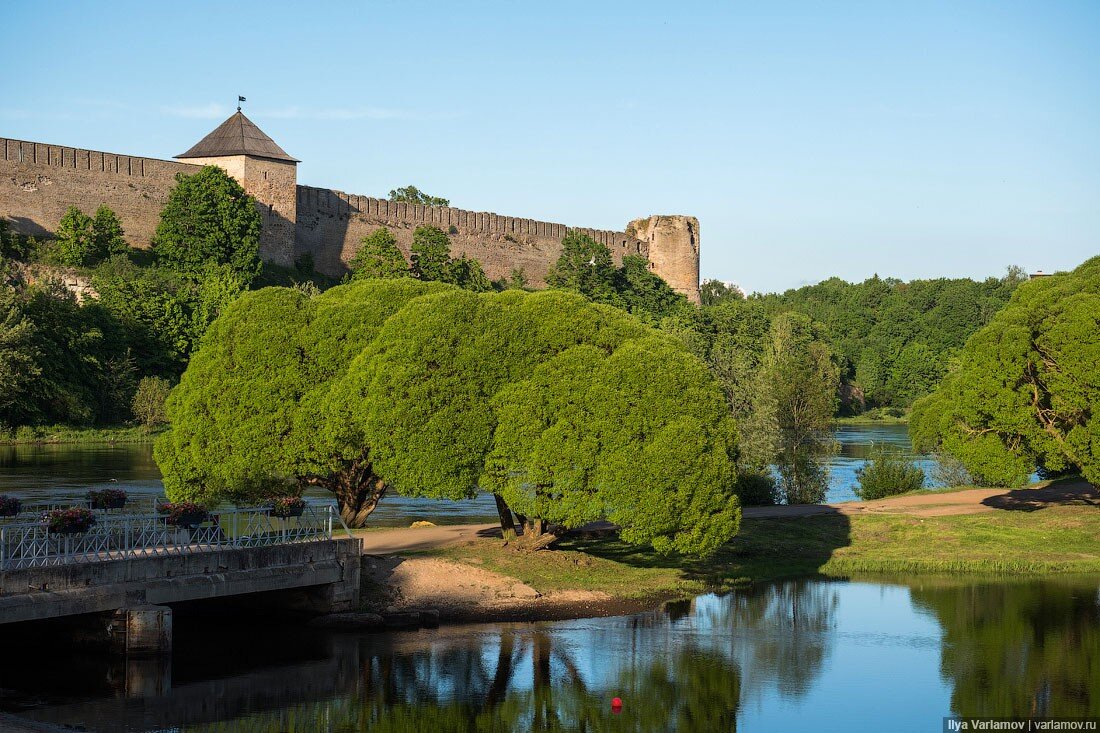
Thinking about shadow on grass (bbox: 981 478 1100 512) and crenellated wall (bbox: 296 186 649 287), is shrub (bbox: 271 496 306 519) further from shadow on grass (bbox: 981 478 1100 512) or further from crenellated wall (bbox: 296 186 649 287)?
crenellated wall (bbox: 296 186 649 287)

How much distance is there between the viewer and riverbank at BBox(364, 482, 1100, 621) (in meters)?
24.8

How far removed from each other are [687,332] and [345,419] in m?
34.6

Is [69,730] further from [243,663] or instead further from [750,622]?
[750,622]

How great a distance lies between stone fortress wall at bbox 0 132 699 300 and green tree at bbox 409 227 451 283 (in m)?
3.12

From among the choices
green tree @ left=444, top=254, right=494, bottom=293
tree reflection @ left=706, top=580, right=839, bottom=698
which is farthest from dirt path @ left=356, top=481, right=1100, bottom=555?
green tree @ left=444, top=254, right=494, bottom=293

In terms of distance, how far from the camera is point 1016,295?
3625 cm

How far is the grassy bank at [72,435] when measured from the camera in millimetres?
51931

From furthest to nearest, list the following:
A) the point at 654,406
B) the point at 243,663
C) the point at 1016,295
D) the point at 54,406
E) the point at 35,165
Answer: the point at 35,165 → the point at 54,406 → the point at 1016,295 → the point at 654,406 → the point at 243,663

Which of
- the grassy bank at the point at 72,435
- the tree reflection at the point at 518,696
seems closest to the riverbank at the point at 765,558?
the tree reflection at the point at 518,696

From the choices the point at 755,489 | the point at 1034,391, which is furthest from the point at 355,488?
the point at 1034,391

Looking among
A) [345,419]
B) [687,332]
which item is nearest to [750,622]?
[345,419]

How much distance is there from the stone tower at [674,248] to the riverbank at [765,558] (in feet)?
161

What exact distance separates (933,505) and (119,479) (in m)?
22.5

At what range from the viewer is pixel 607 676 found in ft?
67.5
